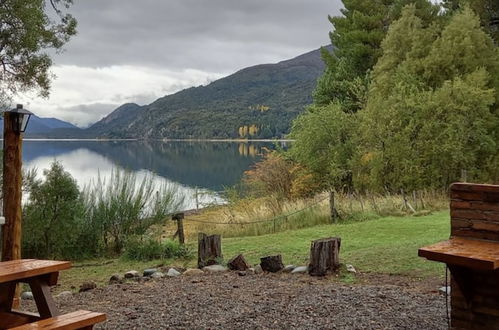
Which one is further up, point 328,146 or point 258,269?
point 328,146

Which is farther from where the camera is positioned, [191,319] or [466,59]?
[466,59]

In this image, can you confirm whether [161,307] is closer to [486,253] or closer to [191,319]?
[191,319]

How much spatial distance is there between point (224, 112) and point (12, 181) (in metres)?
124

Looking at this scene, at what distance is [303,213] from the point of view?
13031 mm

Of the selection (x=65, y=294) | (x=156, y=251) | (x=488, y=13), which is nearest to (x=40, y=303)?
(x=65, y=294)

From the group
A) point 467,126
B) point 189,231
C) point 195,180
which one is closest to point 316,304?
point 189,231

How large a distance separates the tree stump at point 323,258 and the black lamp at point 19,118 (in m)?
3.99

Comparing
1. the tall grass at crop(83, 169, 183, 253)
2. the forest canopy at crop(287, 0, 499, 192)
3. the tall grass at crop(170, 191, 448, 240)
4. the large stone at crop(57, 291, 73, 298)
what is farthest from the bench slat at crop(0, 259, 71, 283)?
Answer: the forest canopy at crop(287, 0, 499, 192)

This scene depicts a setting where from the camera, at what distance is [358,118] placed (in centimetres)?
2008

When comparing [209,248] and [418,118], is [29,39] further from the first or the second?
[418,118]

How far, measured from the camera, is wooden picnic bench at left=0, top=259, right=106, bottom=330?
136 inches

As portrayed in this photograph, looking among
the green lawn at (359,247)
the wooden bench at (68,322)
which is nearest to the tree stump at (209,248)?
the green lawn at (359,247)

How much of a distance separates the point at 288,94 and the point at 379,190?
12484 centimetres

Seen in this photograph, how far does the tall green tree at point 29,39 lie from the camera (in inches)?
363
